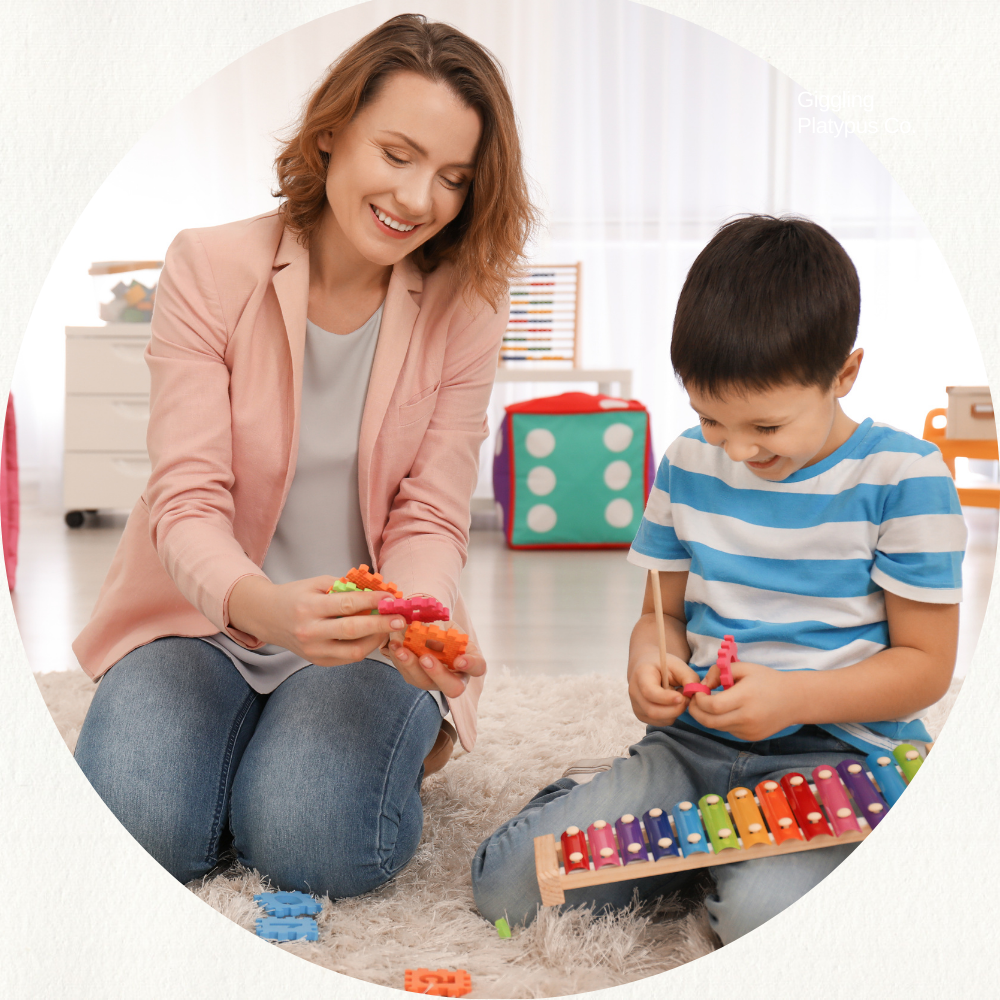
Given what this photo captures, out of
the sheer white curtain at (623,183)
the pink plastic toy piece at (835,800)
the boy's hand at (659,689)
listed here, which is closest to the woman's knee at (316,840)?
the boy's hand at (659,689)

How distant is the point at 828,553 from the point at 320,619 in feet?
1.29

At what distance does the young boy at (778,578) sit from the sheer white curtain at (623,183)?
2233mm

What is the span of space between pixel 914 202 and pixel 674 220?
A: 2.48 metres

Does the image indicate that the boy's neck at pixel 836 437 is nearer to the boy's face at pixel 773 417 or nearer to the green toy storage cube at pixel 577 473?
the boy's face at pixel 773 417

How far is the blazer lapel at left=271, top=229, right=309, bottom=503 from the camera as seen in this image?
85 cm

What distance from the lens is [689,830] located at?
2.34 ft

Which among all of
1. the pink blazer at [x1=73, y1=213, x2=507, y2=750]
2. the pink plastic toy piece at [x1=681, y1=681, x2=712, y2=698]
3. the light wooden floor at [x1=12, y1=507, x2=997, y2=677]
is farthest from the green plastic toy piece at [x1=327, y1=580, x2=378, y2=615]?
the light wooden floor at [x1=12, y1=507, x2=997, y2=677]

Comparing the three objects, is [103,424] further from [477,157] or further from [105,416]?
[477,157]

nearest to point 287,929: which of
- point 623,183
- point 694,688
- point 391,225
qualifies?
point 694,688

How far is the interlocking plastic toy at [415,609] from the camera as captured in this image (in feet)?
2.31

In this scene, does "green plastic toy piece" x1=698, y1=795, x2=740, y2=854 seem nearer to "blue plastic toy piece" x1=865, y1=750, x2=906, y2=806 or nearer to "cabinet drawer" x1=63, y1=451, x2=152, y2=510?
"blue plastic toy piece" x1=865, y1=750, x2=906, y2=806

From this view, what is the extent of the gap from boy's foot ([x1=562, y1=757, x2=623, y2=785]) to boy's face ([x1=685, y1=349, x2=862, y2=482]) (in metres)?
0.34

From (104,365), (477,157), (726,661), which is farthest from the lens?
(104,365)

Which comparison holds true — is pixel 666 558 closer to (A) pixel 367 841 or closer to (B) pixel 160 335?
(A) pixel 367 841
